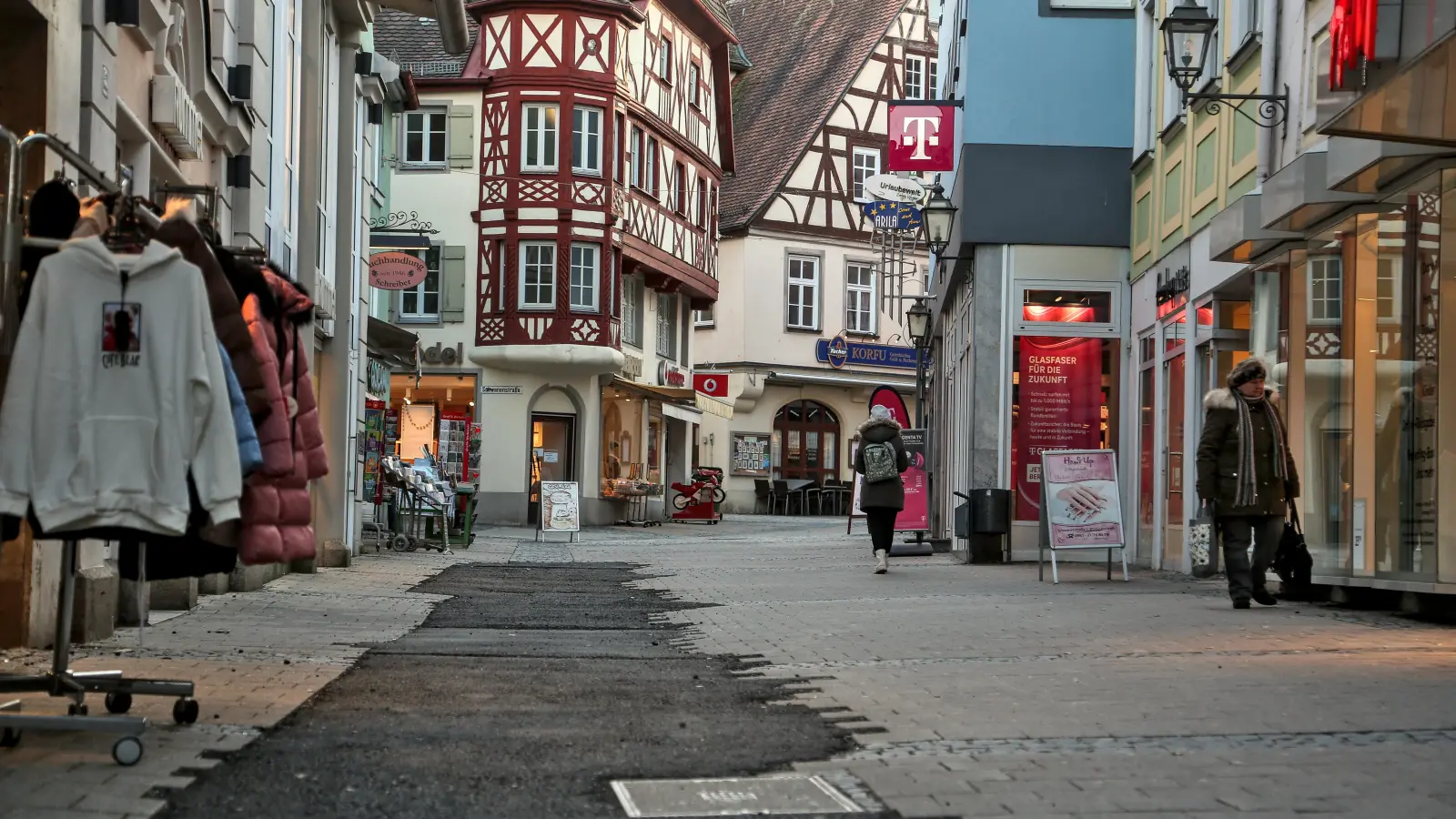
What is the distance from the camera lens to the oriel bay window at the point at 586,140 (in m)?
36.8

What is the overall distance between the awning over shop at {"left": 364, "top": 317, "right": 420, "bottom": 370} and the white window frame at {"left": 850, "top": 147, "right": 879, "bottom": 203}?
2708 cm

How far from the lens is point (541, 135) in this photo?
Answer: 36.8 metres

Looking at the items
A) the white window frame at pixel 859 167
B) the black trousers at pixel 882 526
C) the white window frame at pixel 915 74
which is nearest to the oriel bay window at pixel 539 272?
the white window frame at pixel 859 167

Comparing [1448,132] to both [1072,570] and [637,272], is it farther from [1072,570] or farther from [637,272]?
[637,272]

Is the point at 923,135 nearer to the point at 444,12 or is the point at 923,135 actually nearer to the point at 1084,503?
the point at 444,12

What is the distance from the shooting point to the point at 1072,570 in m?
18.0

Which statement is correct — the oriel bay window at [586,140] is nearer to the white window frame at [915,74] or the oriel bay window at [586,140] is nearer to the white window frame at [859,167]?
the white window frame at [859,167]

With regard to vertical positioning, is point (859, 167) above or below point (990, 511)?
above

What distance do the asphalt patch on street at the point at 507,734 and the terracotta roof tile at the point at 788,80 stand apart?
137 feet

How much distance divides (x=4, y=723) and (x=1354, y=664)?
5.85m

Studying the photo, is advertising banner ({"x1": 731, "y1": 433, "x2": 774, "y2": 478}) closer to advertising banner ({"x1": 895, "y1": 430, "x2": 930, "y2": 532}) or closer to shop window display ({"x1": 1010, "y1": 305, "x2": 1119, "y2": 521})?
advertising banner ({"x1": 895, "y1": 430, "x2": 930, "y2": 532})

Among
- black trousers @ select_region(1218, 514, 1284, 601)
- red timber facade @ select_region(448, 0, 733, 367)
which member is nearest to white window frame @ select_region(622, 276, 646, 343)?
red timber facade @ select_region(448, 0, 733, 367)

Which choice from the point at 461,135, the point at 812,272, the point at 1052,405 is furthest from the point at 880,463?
the point at 812,272

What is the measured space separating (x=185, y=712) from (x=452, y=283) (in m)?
31.6
